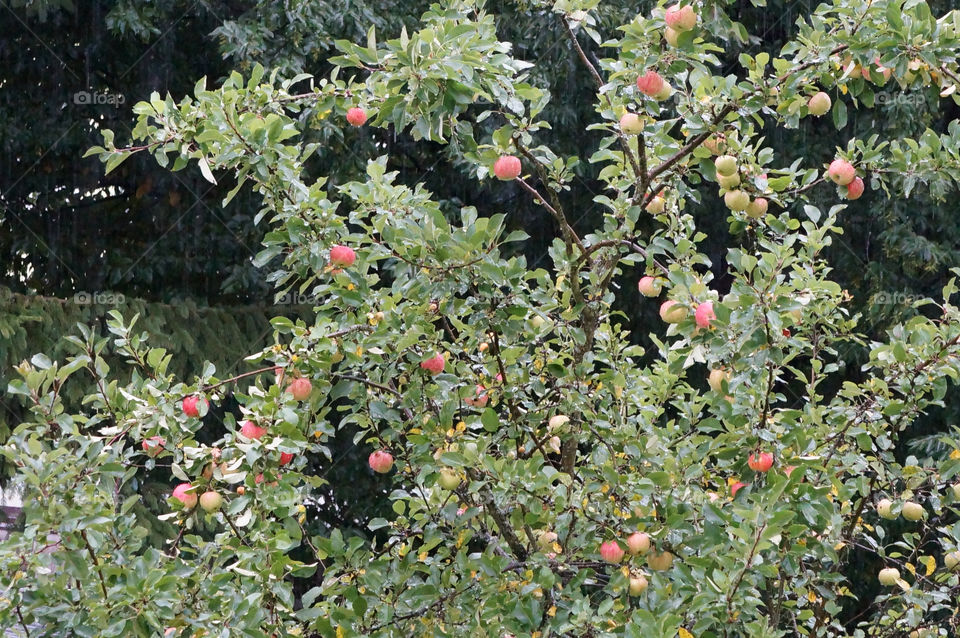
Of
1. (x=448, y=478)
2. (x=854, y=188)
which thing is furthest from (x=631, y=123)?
(x=448, y=478)

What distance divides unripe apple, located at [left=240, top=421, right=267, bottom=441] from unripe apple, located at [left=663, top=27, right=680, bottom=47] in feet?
3.39

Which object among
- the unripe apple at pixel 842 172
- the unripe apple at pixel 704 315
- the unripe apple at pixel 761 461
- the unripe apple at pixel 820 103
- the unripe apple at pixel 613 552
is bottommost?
the unripe apple at pixel 613 552

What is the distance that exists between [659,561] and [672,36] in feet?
3.21

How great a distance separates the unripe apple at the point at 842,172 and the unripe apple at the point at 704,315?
49 centimetres

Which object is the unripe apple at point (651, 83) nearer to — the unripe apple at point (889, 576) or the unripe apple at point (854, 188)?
the unripe apple at point (854, 188)

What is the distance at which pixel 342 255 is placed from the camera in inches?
83.7

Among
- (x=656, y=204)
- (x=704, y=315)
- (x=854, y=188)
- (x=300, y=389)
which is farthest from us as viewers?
(x=656, y=204)

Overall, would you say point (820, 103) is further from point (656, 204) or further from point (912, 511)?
point (912, 511)

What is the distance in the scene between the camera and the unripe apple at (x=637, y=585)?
6.52ft

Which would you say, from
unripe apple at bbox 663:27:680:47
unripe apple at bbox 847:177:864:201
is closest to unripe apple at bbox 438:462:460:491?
unripe apple at bbox 663:27:680:47

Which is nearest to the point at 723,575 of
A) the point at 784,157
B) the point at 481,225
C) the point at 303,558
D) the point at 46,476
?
the point at 481,225

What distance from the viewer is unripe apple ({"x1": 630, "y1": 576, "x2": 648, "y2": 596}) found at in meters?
1.99

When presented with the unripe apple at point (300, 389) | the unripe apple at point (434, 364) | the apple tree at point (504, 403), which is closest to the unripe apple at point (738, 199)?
the apple tree at point (504, 403)

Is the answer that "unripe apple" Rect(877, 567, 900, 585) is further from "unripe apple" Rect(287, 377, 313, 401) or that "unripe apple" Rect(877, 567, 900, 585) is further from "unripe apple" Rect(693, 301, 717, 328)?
"unripe apple" Rect(287, 377, 313, 401)
